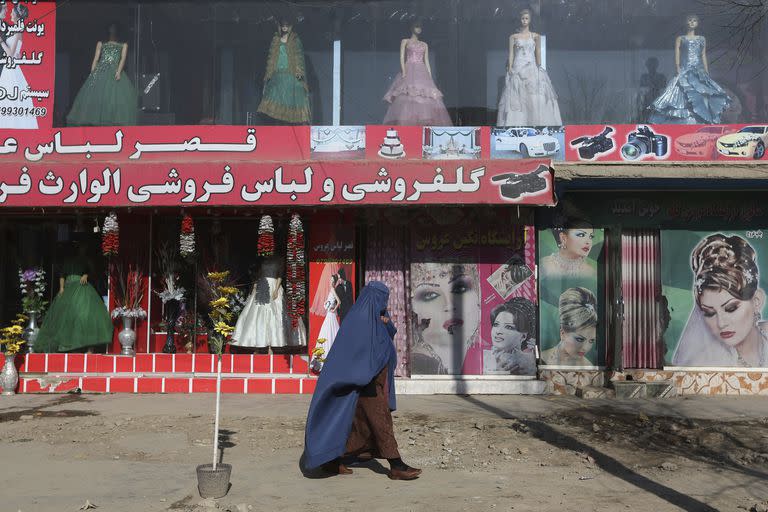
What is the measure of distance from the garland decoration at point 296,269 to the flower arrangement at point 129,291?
2302mm

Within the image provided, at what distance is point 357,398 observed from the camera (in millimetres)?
6590

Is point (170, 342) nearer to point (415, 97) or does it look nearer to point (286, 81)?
point (286, 81)

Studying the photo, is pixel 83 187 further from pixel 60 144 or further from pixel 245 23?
pixel 245 23

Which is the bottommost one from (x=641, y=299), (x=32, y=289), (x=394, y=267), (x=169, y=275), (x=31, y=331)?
(x=31, y=331)

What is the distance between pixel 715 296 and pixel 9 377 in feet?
32.9

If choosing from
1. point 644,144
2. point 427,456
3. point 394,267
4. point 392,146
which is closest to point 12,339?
point 394,267

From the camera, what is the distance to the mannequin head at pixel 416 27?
39.0 feet

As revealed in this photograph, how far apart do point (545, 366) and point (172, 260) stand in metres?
5.77

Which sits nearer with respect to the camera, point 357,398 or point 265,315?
point 357,398

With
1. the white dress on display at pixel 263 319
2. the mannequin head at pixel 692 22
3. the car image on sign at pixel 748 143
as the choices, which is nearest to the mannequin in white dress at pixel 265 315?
the white dress on display at pixel 263 319

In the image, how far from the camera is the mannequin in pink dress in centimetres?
1169

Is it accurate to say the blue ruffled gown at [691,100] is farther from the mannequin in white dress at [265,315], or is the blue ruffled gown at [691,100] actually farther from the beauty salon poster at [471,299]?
the mannequin in white dress at [265,315]

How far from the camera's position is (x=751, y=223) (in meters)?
11.7

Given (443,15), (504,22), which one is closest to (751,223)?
(504,22)
